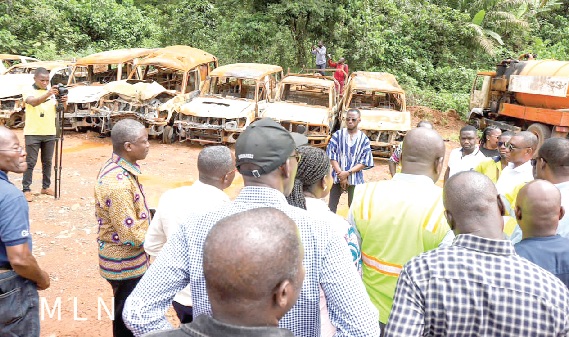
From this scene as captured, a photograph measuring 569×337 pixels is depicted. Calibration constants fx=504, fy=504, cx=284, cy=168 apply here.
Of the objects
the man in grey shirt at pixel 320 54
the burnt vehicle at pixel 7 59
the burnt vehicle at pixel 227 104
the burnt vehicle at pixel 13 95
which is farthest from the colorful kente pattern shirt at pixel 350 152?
the burnt vehicle at pixel 7 59

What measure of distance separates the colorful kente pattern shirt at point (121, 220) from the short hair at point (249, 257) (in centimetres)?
199

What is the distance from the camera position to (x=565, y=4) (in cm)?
2597

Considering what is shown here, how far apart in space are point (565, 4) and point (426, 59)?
10.3 m

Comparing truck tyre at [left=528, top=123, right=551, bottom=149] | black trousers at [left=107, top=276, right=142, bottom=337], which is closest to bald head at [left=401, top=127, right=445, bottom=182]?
black trousers at [left=107, top=276, right=142, bottom=337]

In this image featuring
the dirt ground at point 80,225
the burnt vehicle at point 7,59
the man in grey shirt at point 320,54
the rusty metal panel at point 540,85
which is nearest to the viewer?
the dirt ground at point 80,225

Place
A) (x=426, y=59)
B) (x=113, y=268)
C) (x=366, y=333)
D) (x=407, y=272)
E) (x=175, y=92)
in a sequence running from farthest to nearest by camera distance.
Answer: (x=426, y=59), (x=175, y=92), (x=113, y=268), (x=407, y=272), (x=366, y=333)

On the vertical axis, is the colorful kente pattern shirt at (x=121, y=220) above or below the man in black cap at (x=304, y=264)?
below

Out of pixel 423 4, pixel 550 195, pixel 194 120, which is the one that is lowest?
pixel 194 120

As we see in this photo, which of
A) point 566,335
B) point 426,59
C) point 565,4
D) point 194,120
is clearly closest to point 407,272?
point 566,335

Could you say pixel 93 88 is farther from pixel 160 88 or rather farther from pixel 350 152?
pixel 350 152

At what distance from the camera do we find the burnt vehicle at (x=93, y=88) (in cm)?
1184

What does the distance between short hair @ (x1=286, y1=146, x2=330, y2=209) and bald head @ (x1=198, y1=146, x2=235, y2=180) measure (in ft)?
1.68

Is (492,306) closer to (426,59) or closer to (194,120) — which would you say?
(194,120)

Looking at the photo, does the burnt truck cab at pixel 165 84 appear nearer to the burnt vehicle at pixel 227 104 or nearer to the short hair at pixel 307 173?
the burnt vehicle at pixel 227 104
